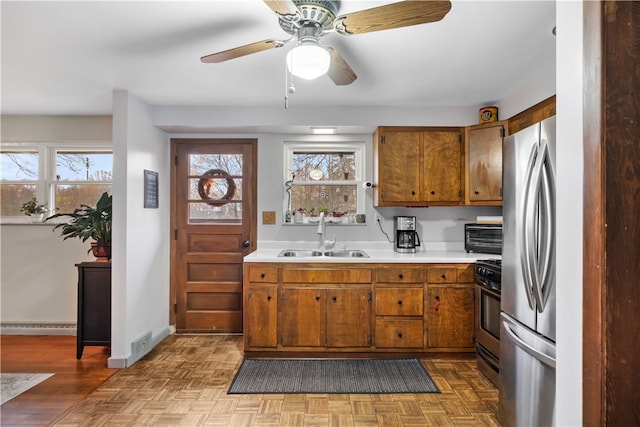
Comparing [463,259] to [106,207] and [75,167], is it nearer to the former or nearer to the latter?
[106,207]

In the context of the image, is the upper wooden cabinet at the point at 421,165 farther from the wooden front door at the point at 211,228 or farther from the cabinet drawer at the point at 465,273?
the wooden front door at the point at 211,228

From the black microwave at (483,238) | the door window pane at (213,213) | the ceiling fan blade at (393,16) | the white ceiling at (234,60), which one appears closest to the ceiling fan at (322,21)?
the ceiling fan blade at (393,16)

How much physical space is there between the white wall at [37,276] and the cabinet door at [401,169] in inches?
117

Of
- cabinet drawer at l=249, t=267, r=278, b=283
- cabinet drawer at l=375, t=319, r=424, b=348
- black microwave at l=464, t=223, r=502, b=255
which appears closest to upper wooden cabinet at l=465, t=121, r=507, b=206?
black microwave at l=464, t=223, r=502, b=255

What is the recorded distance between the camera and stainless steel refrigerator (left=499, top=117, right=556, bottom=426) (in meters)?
1.58

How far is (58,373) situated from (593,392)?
354 cm

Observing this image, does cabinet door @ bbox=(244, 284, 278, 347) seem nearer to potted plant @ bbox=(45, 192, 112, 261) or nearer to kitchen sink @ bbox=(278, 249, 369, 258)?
kitchen sink @ bbox=(278, 249, 369, 258)

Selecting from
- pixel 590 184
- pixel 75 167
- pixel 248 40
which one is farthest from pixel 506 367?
pixel 75 167

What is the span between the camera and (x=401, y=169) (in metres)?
3.51

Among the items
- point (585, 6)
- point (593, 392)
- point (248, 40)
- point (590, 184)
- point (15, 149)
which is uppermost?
point (248, 40)

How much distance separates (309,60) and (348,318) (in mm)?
2248

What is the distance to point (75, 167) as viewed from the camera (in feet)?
12.8

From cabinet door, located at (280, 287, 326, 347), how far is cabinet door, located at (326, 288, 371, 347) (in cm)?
7

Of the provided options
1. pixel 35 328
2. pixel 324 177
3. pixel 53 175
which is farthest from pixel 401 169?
pixel 35 328
